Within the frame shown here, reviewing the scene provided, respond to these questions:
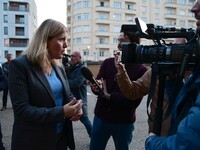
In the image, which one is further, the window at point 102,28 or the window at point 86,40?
the window at point 102,28

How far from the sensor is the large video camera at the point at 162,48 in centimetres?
138

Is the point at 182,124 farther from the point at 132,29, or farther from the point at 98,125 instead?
the point at 98,125

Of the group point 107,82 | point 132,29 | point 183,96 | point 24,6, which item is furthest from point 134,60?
point 24,6

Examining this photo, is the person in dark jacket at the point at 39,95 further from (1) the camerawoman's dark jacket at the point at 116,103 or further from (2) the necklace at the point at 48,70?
(1) the camerawoman's dark jacket at the point at 116,103

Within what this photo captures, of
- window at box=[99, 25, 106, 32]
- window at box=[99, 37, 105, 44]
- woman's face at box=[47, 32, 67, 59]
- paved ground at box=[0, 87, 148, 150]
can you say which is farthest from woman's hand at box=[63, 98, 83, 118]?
window at box=[99, 25, 106, 32]

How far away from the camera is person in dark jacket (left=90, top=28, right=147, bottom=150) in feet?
9.10

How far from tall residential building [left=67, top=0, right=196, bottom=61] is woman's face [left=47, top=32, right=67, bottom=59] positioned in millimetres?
44998

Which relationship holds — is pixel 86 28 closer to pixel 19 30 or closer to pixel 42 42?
pixel 19 30

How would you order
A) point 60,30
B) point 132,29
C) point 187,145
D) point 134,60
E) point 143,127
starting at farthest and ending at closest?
point 143,127
point 60,30
point 132,29
point 134,60
point 187,145

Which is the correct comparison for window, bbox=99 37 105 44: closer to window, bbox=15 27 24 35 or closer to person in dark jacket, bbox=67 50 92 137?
window, bbox=15 27 24 35

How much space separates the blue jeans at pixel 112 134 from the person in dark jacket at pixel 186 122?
1425 mm

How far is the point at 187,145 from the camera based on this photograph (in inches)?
42.6

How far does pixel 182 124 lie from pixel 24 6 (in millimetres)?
59878

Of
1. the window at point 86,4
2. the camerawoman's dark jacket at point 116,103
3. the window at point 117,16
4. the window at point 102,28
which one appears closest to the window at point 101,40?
the window at point 102,28
